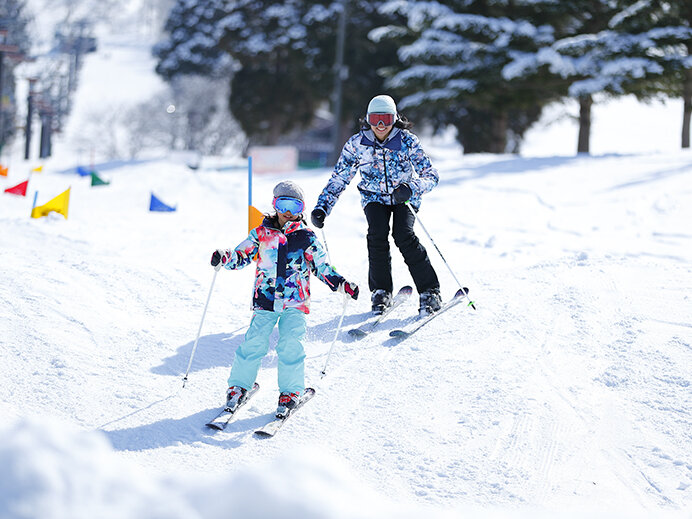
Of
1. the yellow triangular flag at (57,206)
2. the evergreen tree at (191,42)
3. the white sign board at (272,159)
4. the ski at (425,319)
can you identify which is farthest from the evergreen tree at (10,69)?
the ski at (425,319)

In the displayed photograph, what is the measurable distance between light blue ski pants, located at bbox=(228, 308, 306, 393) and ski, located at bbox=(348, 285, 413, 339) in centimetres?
134

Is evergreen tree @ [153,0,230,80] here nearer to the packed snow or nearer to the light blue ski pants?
the packed snow

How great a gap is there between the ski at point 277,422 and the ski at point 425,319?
3.95 feet

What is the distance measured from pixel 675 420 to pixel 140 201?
933 cm

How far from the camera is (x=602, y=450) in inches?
155

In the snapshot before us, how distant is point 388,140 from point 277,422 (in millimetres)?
2534

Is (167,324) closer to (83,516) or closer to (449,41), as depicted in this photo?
(83,516)

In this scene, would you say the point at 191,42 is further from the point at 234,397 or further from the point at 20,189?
the point at 234,397

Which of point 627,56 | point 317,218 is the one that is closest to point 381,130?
point 317,218

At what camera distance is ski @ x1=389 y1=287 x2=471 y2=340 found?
18.0ft

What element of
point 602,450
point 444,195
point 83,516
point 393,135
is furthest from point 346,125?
point 83,516

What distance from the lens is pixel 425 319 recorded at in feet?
19.0

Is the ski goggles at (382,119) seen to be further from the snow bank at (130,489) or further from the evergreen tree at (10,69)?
the evergreen tree at (10,69)

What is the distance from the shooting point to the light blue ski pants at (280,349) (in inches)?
167
